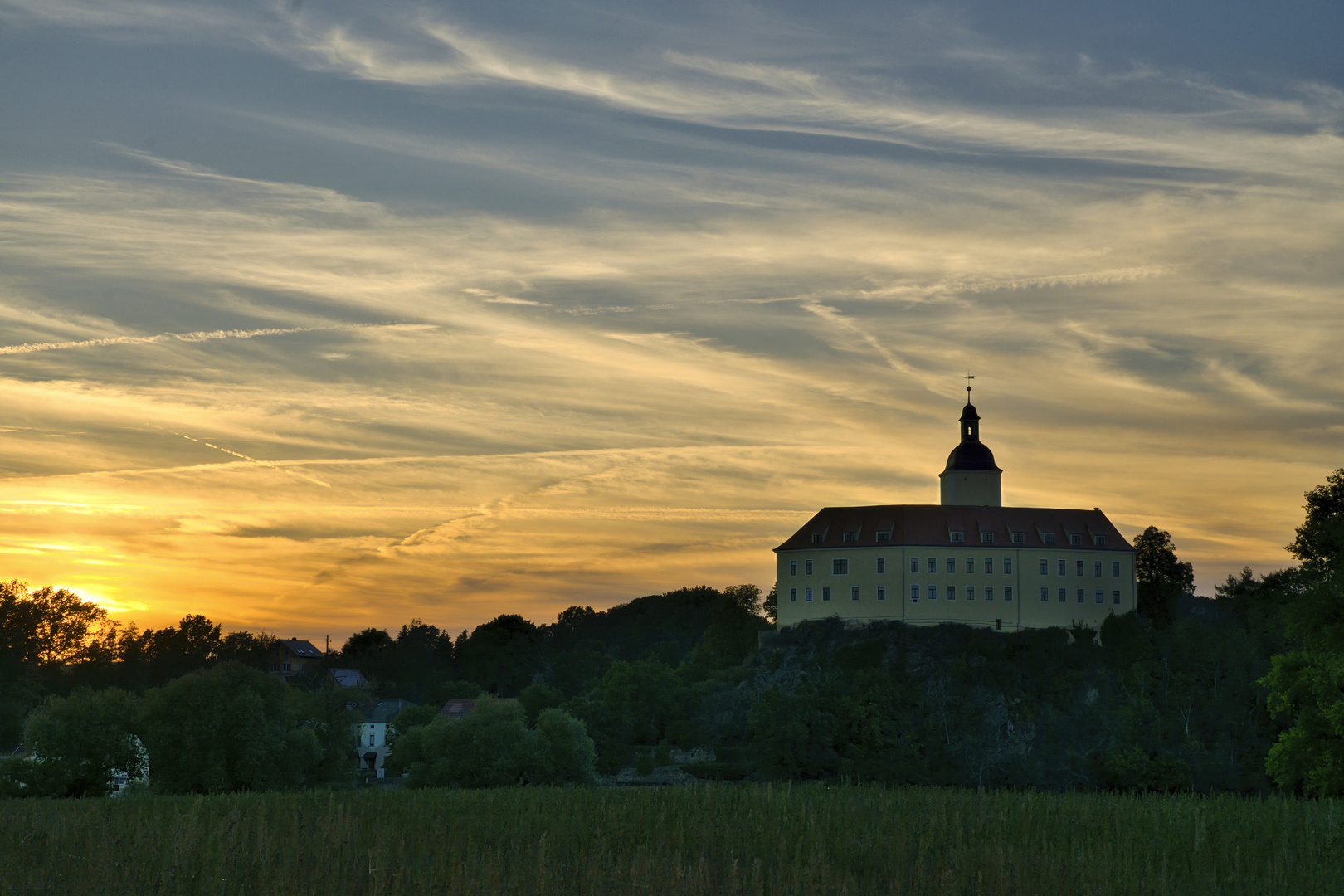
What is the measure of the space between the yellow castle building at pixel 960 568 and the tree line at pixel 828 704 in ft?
7.48

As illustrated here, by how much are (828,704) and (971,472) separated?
118 feet

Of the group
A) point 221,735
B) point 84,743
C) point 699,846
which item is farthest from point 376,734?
point 699,846

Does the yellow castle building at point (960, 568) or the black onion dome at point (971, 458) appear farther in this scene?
the black onion dome at point (971, 458)

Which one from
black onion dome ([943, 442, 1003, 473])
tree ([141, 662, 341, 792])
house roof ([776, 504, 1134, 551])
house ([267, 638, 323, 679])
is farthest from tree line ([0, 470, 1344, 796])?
house ([267, 638, 323, 679])

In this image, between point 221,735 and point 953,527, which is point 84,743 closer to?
point 221,735

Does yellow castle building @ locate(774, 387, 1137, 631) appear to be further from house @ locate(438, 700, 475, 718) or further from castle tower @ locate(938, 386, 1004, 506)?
house @ locate(438, 700, 475, 718)

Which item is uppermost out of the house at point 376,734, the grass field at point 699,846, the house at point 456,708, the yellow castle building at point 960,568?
the yellow castle building at point 960,568

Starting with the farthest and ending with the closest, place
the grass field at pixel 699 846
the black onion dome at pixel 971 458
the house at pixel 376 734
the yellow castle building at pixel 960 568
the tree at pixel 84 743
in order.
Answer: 1. the house at pixel 376 734
2. the black onion dome at pixel 971 458
3. the yellow castle building at pixel 960 568
4. the tree at pixel 84 743
5. the grass field at pixel 699 846

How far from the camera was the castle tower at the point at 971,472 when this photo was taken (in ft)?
411

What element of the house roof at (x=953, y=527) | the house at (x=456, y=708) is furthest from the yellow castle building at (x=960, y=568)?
the house at (x=456, y=708)

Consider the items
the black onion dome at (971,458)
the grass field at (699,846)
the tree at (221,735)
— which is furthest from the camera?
the black onion dome at (971,458)

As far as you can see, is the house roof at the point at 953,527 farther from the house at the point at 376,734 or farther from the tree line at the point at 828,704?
the house at the point at 376,734

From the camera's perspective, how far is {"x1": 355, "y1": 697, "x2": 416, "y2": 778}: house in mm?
133375

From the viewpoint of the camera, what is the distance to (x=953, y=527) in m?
118
